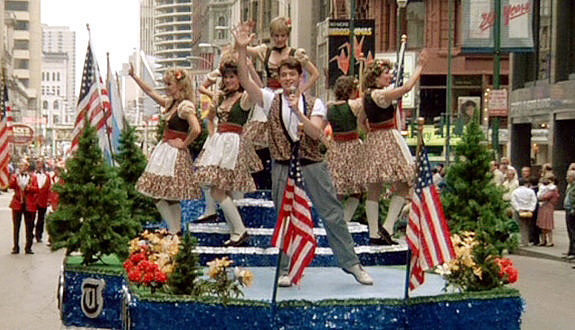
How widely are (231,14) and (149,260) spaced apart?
11720cm

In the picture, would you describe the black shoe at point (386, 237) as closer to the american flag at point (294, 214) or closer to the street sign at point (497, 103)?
the american flag at point (294, 214)

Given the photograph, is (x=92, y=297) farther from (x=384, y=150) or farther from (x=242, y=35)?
(x=384, y=150)

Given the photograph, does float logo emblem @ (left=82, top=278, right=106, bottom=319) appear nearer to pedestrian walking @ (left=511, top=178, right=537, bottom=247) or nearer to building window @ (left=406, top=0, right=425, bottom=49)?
pedestrian walking @ (left=511, top=178, right=537, bottom=247)

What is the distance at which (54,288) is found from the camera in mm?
17984

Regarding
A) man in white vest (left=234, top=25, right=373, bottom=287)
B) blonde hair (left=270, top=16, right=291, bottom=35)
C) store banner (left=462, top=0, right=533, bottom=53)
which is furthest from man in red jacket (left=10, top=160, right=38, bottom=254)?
man in white vest (left=234, top=25, right=373, bottom=287)

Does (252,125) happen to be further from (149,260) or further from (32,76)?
(32,76)

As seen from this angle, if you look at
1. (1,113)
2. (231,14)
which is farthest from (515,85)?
(231,14)

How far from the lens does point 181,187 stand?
13180 mm

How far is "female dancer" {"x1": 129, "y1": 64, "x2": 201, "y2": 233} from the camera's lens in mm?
13141

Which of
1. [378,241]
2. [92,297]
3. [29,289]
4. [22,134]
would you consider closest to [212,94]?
[378,241]

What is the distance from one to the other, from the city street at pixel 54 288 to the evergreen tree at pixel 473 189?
213cm

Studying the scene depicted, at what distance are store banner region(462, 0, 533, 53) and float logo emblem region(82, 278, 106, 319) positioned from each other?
1869cm

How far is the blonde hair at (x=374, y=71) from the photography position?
1279 cm

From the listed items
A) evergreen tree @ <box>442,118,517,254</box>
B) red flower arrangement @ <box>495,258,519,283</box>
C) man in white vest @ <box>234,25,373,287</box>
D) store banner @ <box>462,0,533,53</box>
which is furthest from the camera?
store banner @ <box>462,0,533,53</box>
